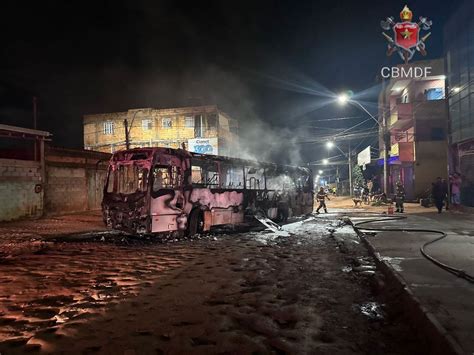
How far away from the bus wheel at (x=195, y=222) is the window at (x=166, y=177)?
132cm

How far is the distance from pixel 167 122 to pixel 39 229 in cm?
2839

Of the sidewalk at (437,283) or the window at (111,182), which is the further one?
the window at (111,182)

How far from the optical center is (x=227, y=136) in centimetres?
4441

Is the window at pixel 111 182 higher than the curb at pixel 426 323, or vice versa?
the window at pixel 111 182

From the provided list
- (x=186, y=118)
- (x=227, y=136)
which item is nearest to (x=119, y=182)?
(x=186, y=118)

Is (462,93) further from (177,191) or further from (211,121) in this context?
(211,121)

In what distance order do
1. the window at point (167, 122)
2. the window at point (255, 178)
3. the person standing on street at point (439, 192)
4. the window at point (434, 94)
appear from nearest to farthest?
the window at point (255, 178) → the person standing on street at point (439, 192) → the window at point (434, 94) → the window at point (167, 122)

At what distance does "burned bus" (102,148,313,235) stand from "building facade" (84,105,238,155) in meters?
24.8

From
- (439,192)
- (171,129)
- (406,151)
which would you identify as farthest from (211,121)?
(439,192)

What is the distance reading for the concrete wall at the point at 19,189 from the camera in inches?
638

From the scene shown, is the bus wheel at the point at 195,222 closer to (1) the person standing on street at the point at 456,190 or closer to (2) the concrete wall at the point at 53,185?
(2) the concrete wall at the point at 53,185

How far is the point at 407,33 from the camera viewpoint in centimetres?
2875

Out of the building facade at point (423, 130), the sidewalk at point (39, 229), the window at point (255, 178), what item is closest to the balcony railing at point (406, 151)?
the building facade at point (423, 130)

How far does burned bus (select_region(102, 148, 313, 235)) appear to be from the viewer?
10.8 meters
